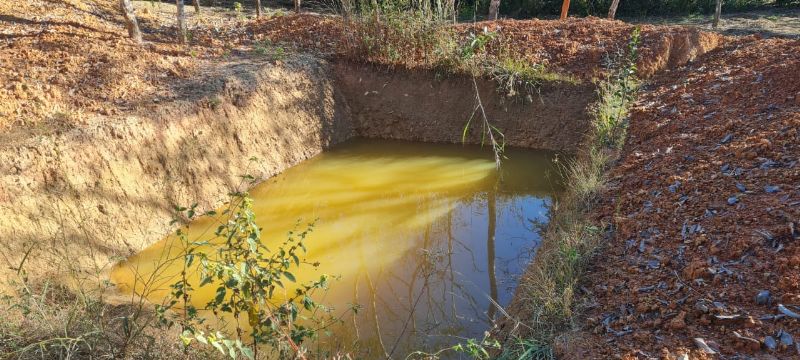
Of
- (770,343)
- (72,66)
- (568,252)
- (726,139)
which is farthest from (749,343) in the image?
(72,66)

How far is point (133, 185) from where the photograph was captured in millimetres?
4711

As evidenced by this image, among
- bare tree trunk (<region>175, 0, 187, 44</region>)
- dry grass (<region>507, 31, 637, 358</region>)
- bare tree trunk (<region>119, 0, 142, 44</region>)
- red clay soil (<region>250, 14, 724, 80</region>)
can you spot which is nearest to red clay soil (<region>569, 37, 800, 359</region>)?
dry grass (<region>507, 31, 637, 358</region>)

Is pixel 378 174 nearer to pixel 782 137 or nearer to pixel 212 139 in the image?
pixel 212 139

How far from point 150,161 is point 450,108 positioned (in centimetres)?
384

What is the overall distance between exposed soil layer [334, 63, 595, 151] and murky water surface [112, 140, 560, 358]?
277mm

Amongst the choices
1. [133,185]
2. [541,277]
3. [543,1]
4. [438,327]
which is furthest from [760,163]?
[543,1]

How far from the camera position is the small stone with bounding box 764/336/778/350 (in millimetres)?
Result: 2363

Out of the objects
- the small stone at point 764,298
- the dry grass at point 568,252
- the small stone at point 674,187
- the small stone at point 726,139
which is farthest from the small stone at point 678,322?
the small stone at point 726,139

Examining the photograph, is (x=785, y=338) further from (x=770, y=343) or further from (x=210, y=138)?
(x=210, y=138)

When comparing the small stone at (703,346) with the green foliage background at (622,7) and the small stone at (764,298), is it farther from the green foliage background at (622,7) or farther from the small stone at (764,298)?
the green foliage background at (622,7)

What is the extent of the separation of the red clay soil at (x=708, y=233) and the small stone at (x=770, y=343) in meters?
0.01

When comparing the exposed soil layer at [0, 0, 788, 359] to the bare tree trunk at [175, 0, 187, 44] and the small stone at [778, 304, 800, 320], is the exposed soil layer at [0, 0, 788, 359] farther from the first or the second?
the bare tree trunk at [175, 0, 187, 44]

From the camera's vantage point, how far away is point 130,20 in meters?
6.38

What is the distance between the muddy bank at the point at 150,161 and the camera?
403cm
